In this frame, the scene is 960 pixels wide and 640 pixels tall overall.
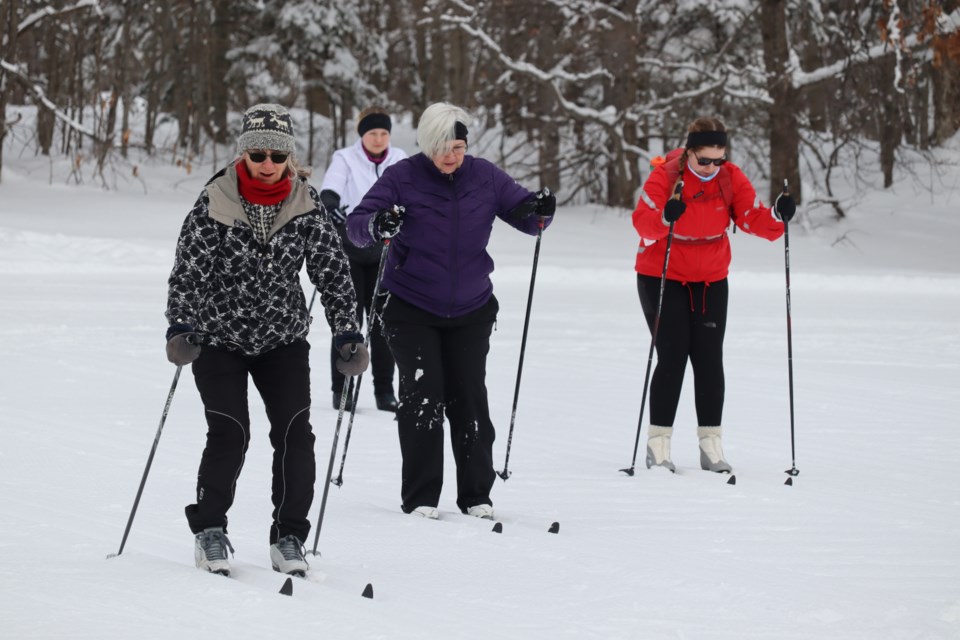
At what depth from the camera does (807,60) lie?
24.7m

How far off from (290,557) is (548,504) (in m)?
1.80

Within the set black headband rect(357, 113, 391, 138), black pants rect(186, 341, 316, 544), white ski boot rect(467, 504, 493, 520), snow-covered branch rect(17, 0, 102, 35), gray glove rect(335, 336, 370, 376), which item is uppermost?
snow-covered branch rect(17, 0, 102, 35)

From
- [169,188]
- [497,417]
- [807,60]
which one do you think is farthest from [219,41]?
[497,417]

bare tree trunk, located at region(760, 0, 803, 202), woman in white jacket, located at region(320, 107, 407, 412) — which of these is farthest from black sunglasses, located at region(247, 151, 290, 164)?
bare tree trunk, located at region(760, 0, 803, 202)

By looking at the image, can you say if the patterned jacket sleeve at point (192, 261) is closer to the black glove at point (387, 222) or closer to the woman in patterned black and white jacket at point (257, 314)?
the woman in patterned black and white jacket at point (257, 314)

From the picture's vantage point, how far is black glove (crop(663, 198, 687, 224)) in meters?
6.20

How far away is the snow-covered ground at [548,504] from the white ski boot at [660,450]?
14 cm

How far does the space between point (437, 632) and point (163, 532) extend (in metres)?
1.58

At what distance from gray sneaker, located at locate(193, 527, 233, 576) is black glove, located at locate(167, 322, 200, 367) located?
0.59 meters

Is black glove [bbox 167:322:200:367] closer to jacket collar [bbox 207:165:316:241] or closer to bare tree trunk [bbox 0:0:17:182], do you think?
jacket collar [bbox 207:165:316:241]

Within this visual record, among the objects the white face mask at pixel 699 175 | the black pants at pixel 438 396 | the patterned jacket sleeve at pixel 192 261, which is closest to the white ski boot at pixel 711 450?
the white face mask at pixel 699 175

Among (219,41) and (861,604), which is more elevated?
(219,41)

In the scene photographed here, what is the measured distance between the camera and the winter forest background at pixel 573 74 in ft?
70.9

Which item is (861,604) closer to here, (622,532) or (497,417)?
(622,532)
